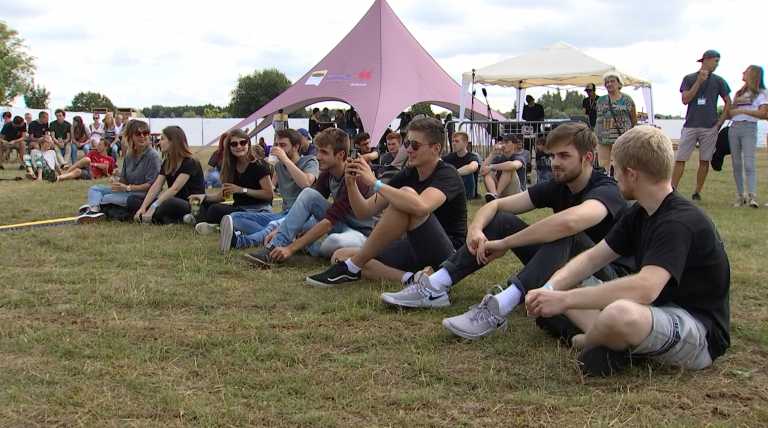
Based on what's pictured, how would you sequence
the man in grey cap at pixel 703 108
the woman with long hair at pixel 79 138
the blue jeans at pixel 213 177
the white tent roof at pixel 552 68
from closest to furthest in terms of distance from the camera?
the man in grey cap at pixel 703 108 → the blue jeans at pixel 213 177 → the white tent roof at pixel 552 68 → the woman with long hair at pixel 79 138

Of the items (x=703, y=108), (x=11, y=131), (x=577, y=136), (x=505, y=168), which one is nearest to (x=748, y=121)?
(x=703, y=108)

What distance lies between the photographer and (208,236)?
20.0ft

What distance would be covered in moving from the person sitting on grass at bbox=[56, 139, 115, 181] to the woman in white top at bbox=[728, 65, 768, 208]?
1162 cm

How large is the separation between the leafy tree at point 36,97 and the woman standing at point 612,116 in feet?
177

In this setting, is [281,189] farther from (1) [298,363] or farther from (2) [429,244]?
(1) [298,363]

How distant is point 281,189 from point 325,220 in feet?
4.86

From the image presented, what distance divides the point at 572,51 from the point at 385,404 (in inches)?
524

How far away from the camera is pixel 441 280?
3.56 metres

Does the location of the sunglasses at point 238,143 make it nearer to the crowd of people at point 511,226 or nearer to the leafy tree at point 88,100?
the crowd of people at point 511,226

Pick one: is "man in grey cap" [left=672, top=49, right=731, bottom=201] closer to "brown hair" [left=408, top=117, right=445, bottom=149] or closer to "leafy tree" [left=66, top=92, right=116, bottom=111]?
"brown hair" [left=408, top=117, right=445, bottom=149]

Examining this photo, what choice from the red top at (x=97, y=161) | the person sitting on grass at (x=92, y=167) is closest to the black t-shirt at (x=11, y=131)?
the person sitting on grass at (x=92, y=167)

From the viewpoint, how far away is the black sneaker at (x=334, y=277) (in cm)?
421

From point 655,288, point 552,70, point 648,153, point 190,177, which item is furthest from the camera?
point 552,70

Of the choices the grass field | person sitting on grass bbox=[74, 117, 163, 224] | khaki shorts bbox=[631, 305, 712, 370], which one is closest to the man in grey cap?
the grass field
